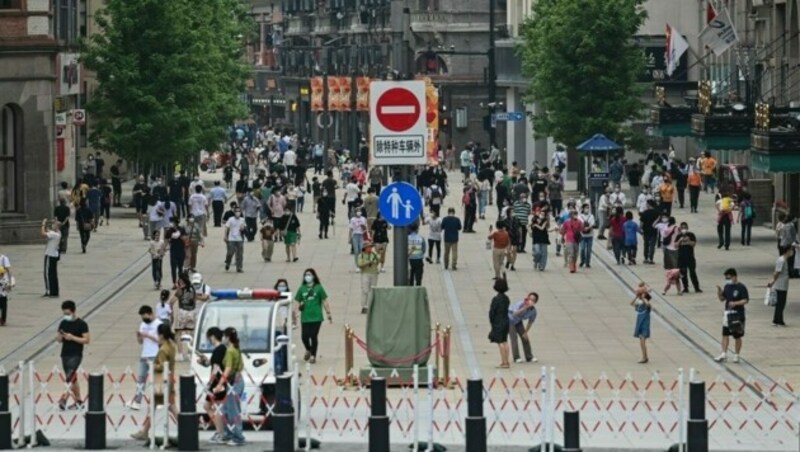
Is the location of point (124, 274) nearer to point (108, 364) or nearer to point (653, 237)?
point (653, 237)

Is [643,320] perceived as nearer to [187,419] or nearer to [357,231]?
[187,419]

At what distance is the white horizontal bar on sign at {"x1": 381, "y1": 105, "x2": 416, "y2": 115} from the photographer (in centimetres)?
3183

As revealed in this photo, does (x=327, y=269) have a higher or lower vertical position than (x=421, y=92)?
lower

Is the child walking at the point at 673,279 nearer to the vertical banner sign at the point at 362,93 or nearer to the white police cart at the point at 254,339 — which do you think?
the white police cart at the point at 254,339

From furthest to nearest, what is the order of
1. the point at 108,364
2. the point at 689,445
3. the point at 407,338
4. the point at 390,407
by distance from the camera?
the point at 108,364 → the point at 407,338 → the point at 390,407 → the point at 689,445

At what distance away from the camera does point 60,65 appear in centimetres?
6744

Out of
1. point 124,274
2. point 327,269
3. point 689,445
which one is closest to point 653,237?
point 327,269

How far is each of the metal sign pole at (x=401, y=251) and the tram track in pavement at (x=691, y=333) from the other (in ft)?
16.1

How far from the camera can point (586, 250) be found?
53.4 metres

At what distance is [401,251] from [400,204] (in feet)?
3.80

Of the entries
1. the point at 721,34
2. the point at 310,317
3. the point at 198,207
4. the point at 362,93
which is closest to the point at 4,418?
the point at 310,317

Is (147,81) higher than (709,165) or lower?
higher

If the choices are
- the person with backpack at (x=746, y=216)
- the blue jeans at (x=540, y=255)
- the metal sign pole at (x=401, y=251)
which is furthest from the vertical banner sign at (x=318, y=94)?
the metal sign pole at (x=401, y=251)

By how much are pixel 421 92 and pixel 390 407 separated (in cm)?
424
